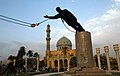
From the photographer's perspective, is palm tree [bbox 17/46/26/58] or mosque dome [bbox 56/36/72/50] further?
mosque dome [bbox 56/36/72/50]

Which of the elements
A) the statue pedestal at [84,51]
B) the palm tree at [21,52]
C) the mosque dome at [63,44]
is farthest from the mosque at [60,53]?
the statue pedestal at [84,51]

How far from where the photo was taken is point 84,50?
1267cm

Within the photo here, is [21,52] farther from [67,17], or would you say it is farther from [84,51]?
[67,17]

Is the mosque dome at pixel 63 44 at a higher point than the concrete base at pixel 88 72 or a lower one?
higher

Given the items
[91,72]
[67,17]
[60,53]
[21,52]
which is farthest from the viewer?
[60,53]

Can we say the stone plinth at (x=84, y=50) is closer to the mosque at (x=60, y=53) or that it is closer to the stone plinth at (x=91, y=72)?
the stone plinth at (x=91, y=72)

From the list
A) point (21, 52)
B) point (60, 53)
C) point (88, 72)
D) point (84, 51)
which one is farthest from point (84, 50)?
point (60, 53)

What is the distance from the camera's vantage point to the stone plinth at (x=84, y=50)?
12586 millimetres

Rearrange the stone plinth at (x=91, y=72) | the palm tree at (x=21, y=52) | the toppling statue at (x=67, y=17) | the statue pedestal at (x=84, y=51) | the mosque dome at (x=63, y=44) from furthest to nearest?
the mosque dome at (x=63, y=44) < the palm tree at (x=21, y=52) < the statue pedestal at (x=84, y=51) < the toppling statue at (x=67, y=17) < the stone plinth at (x=91, y=72)

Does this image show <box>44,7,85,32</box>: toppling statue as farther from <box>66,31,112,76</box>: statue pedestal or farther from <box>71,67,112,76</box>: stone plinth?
<box>71,67,112,76</box>: stone plinth

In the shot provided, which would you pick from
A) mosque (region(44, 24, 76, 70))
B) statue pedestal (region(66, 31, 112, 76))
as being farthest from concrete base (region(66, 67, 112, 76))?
mosque (region(44, 24, 76, 70))

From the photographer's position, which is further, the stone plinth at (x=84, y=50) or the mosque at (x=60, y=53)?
the mosque at (x=60, y=53)

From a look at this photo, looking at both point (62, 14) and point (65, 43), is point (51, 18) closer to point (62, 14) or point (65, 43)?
point (62, 14)

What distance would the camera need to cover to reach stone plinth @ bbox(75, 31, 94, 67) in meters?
12.6
